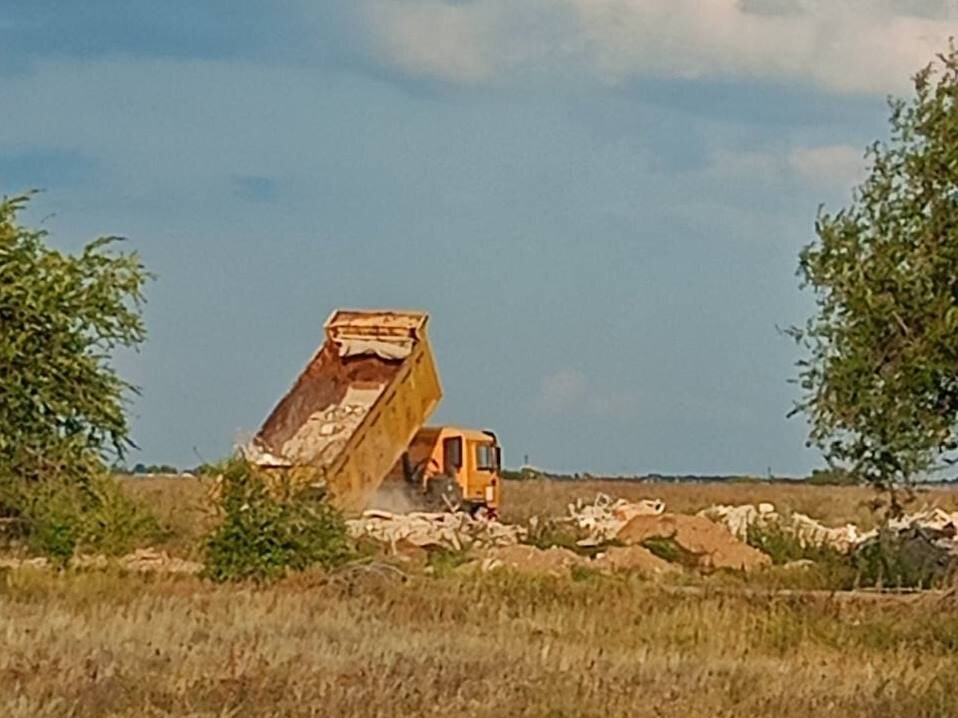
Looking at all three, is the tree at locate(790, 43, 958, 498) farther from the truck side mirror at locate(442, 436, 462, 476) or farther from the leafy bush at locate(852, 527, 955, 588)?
the truck side mirror at locate(442, 436, 462, 476)

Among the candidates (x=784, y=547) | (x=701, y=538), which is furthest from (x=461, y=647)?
(x=784, y=547)

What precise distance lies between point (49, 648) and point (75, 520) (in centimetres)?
1292

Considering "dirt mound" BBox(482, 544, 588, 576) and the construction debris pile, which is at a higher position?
the construction debris pile

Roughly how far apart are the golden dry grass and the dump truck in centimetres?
923

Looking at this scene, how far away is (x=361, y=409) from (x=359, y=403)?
36 centimetres

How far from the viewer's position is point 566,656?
53.4 feet

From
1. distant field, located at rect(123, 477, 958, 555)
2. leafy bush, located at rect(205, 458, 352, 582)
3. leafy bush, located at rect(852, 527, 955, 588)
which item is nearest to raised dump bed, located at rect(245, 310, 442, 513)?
distant field, located at rect(123, 477, 958, 555)

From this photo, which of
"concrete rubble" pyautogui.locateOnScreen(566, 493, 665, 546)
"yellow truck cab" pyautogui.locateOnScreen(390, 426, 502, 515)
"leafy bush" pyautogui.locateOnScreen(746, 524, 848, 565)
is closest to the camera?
"leafy bush" pyautogui.locateOnScreen(746, 524, 848, 565)

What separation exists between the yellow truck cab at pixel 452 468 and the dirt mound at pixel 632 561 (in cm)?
777

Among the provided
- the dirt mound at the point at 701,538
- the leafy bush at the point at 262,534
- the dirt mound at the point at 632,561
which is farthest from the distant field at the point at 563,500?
the dirt mound at the point at 632,561

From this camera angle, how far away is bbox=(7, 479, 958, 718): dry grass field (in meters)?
13.1

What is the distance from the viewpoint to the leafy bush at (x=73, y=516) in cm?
2809

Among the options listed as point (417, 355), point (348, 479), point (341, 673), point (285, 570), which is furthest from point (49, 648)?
point (417, 355)

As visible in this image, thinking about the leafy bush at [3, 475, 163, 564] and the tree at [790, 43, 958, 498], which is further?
the leafy bush at [3, 475, 163, 564]
